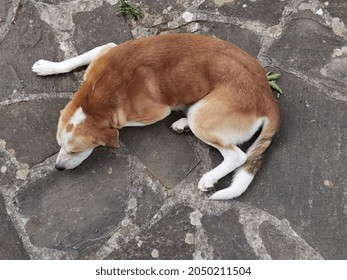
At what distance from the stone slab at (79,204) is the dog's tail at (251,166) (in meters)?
0.86

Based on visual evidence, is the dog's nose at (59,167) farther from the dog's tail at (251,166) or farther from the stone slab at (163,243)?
the dog's tail at (251,166)

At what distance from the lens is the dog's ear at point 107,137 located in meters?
4.30

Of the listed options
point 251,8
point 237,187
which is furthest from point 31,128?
point 251,8

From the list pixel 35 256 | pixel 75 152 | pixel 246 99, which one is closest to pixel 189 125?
pixel 246 99

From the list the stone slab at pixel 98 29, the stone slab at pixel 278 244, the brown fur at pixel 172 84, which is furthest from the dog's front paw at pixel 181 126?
the stone slab at pixel 278 244

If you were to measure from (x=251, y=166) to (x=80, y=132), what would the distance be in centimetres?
144

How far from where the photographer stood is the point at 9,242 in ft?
15.0

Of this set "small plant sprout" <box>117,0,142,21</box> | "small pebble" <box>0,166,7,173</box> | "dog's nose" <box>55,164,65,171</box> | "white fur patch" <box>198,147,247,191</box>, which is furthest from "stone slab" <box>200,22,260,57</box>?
"small pebble" <box>0,166,7,173</box>

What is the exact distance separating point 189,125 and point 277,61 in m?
1.08

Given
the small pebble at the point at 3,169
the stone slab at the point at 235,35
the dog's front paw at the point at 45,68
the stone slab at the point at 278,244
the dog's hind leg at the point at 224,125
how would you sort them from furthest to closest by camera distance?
the stone slab at the point at 235,35, the dog's front paw at the point at 45,68, the small pebble at the point at 3,169, the stone slab at the point at 278,244, the dog's hind leg at the point at 224,125

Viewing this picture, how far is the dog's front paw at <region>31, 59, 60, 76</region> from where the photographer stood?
4867 mm

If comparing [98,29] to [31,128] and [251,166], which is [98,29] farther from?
[251,166]

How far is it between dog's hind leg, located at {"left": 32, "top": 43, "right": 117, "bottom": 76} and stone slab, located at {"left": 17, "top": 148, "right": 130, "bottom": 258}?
81 centimetres

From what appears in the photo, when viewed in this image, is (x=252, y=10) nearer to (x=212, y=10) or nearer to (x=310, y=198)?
(x=212, y=10)
